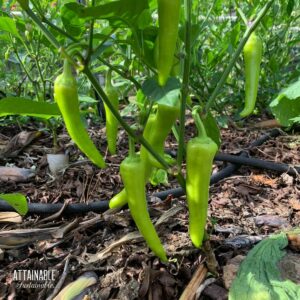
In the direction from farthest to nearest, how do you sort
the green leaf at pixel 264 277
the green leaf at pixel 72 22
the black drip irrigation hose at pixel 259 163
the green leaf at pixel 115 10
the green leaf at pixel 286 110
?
the green leaf at pixel 286 110
the black drip irrigation hose at pixel 259 163
the green leaf at pixel 264 277
the green leaf at pixel 72 22
the green leaf at pixel 115 10

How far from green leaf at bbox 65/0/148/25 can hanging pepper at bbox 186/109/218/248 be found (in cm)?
25

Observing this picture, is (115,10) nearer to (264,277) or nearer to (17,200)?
(17,200)

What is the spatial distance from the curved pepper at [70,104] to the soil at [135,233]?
0.43 metres

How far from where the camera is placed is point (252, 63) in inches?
40.0

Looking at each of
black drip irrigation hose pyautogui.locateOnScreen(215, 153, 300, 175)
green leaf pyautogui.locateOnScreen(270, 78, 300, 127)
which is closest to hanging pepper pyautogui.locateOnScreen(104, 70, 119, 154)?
black drip irrigation hose pyautogui.locateOnScreen(215, 153, 300, 175)

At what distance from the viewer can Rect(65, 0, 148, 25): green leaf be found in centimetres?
71

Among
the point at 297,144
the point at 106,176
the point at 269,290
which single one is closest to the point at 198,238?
the point at 269,290

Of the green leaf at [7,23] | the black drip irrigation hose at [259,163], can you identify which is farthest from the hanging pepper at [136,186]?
the black drip irrigation hose at [259,163]

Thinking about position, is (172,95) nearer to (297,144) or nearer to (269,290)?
(269,290)

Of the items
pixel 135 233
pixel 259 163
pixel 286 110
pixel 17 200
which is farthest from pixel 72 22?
pixel 286 110

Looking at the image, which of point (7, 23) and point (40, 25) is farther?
point (7, 23)

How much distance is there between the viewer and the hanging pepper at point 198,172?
2.93 ft

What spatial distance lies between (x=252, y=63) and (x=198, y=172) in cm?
31

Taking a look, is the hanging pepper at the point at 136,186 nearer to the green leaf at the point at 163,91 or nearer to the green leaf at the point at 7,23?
the green leaf at the point at 163,91
